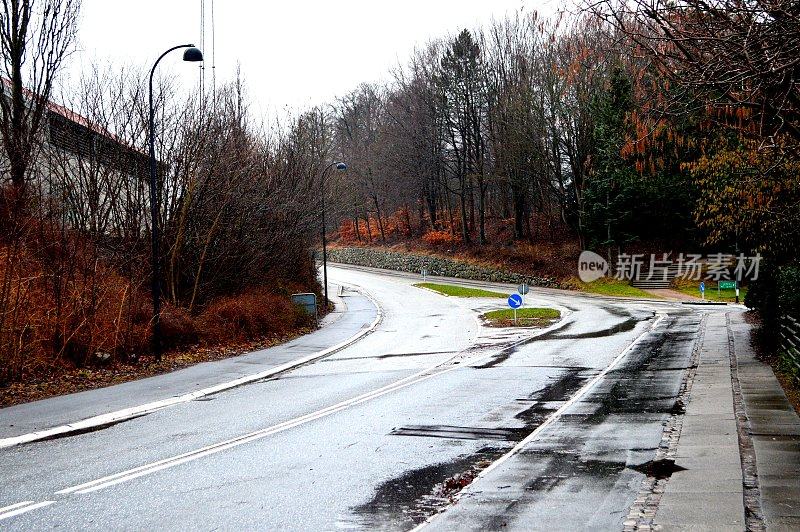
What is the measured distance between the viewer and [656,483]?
309 inches

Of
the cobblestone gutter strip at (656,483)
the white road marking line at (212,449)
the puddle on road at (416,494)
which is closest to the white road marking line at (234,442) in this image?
the white road marking line at (212,449)

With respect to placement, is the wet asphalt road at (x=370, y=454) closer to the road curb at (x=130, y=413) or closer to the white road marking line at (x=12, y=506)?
the white road marking line at (x=12, y=506)

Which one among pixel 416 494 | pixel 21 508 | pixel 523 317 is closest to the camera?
pixel 21 508

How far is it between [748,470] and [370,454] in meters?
4.49

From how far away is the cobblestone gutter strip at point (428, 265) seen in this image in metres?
56.7

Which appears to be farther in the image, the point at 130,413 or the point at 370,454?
the point at 130,413

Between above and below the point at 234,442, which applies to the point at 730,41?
above

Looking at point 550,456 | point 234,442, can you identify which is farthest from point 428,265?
point 550,456

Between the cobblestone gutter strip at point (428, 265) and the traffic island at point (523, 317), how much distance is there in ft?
58.0

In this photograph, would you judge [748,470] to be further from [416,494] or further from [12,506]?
[12,506]

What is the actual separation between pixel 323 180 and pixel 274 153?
2696 mm

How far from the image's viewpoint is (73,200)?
21.6 m

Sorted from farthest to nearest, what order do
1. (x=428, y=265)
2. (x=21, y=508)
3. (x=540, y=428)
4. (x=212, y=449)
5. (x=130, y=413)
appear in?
(x=428, y=265) < (x=130, y=413) < (x=540, y=428) < (x=212, y=449) < (x=21, y=508)

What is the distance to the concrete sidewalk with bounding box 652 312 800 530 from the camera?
21.3ft
